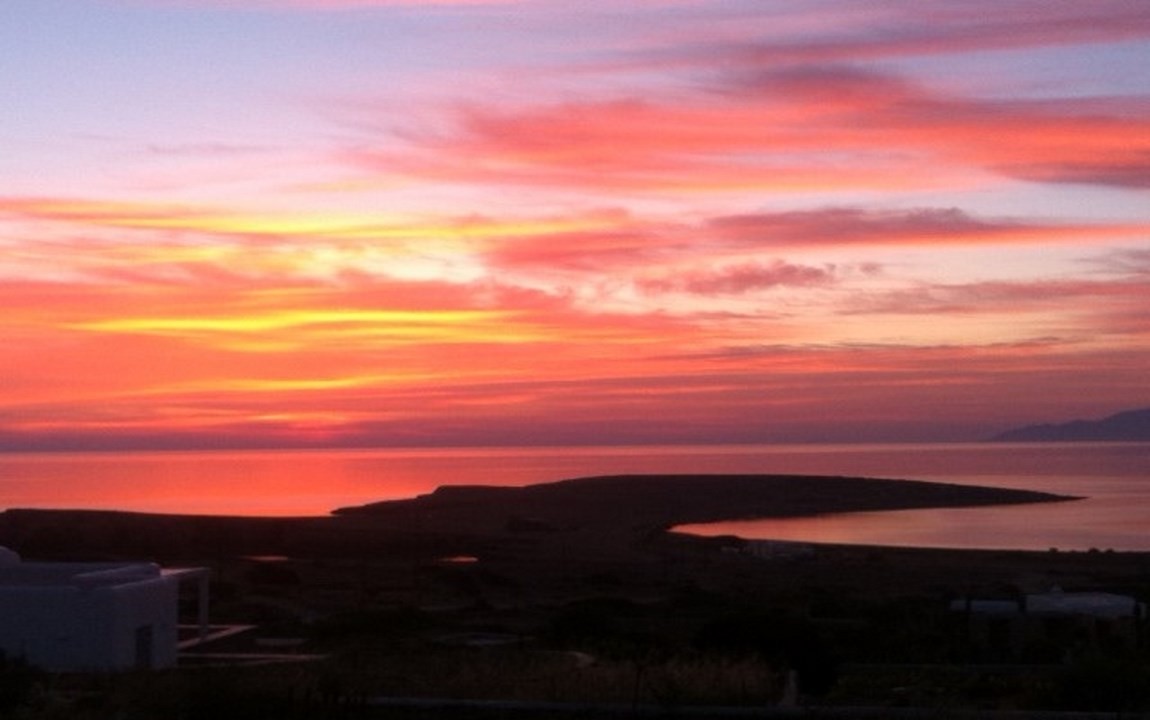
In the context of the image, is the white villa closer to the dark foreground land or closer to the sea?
the dark foreground land

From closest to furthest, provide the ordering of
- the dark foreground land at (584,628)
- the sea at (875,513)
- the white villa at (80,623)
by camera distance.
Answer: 1. the dark foreground land at (584,628)
2. the white villa at (80,623)
3. the sea at (875,513)

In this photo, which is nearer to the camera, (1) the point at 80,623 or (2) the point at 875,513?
(1) the point at 80,623

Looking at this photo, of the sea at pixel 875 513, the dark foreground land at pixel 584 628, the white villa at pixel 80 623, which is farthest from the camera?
the sea at pixel 875 513

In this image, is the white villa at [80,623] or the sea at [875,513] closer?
the white villa at [80,623]

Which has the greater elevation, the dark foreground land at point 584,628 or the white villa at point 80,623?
the white villa at point 80,623

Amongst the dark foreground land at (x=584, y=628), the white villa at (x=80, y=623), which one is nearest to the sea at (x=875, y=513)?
the dark foreground land at (x=584, y=628)

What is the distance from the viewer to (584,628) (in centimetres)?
2595

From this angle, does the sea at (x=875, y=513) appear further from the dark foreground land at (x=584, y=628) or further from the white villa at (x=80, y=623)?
the white villa at (x=80, y=623)

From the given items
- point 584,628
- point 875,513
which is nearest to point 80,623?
point 584,628

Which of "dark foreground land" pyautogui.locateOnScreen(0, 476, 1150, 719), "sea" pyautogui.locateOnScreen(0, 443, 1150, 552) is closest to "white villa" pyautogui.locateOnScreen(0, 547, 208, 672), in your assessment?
"dark foreground land" pyautogui.locateOnScreen(0, 476, 1150, 719)

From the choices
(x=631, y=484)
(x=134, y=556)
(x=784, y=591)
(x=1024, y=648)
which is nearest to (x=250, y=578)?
(x=134, y=556)

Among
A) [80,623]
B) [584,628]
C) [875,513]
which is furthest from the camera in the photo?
[875,513]

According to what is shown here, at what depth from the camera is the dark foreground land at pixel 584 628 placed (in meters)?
15.3

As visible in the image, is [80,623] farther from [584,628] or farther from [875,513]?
[875,513]
